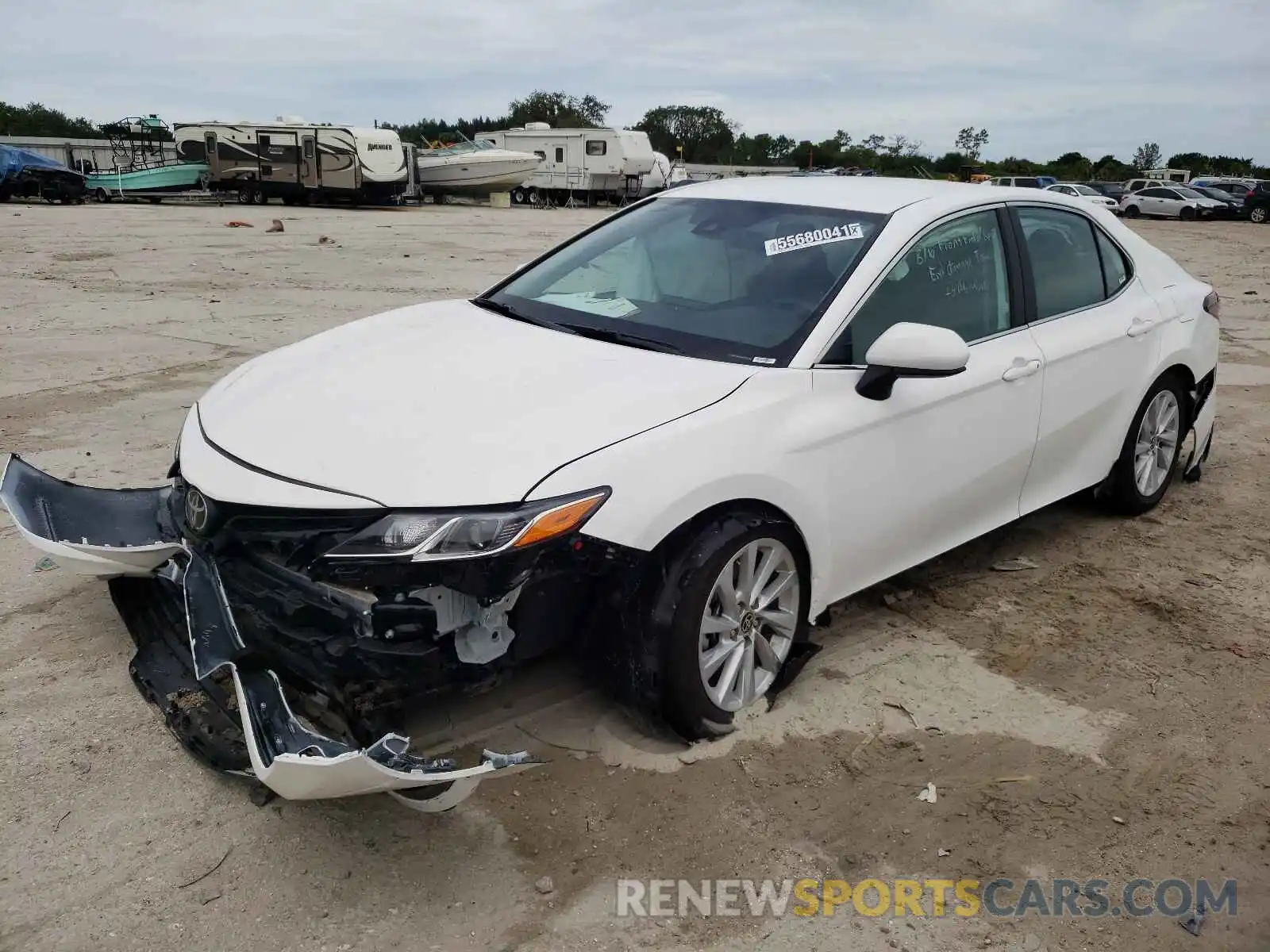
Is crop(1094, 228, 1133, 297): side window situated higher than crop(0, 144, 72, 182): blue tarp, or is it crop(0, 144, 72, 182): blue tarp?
crop(0, 144, 72, 182): blue tarp

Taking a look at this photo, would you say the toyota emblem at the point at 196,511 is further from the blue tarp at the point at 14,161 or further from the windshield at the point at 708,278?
the blue tarp at the point at 14,161

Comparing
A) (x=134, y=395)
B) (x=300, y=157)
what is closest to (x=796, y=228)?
(x=134, y=395)

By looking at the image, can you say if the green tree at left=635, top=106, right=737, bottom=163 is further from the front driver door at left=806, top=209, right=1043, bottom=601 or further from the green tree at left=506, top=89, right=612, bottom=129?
the front driver door at left=806, top=209, right=1043, bottom=601

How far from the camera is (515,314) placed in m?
3.93

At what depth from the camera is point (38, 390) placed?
7.05 m

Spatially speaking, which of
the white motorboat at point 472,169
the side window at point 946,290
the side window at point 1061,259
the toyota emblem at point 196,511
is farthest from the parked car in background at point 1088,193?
the toyota emblem at point 196,511

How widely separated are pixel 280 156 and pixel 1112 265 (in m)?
32.1

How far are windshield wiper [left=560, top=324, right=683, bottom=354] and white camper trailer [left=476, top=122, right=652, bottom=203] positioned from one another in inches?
1517

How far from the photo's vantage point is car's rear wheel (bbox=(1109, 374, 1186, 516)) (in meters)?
4.95

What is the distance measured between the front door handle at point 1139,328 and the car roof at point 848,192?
2.52ft

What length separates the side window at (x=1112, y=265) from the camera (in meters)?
4.75

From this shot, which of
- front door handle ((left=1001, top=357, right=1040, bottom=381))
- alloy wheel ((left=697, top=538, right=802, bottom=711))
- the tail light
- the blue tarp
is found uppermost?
the blue tarp

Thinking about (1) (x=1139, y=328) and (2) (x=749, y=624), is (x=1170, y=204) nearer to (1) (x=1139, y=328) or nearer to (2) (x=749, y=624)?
(1) (x=1139, y=328)

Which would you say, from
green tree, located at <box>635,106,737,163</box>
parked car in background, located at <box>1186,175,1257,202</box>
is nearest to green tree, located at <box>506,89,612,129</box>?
green tree, located at <box>635,106,737,163</box>
